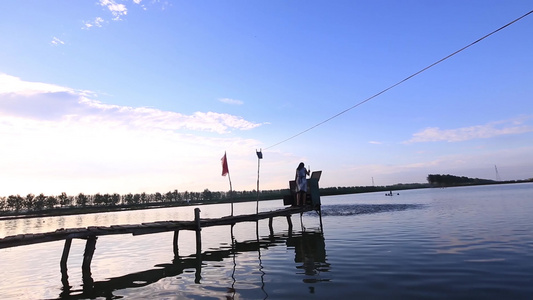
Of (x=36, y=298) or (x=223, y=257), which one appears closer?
(x=36, y=298)

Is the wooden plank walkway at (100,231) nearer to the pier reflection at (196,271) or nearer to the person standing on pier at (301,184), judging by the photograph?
the pier reflection at (196,271)

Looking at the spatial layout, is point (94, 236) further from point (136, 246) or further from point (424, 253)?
point (424, 253)

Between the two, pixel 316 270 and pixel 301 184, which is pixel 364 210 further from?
pixel 316 270

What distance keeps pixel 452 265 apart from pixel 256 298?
7.06 meters

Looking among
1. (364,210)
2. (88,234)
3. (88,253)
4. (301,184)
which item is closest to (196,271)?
(88,234)

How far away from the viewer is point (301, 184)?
24.3 metres

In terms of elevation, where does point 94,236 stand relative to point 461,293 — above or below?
above

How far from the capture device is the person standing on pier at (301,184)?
77.3ft

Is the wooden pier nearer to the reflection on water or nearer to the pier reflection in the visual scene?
the pier reflection

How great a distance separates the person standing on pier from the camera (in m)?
23.5

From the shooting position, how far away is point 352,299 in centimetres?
791

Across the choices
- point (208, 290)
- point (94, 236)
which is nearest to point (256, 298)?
point (208, 290)

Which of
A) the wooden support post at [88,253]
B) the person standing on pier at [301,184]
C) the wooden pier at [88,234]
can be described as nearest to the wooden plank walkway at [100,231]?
the wooden pier at [88,234]

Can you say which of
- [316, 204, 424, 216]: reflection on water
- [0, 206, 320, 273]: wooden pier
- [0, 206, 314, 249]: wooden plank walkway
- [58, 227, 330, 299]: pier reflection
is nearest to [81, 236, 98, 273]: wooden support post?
[0, 206, 320, 273]: wooden pier
